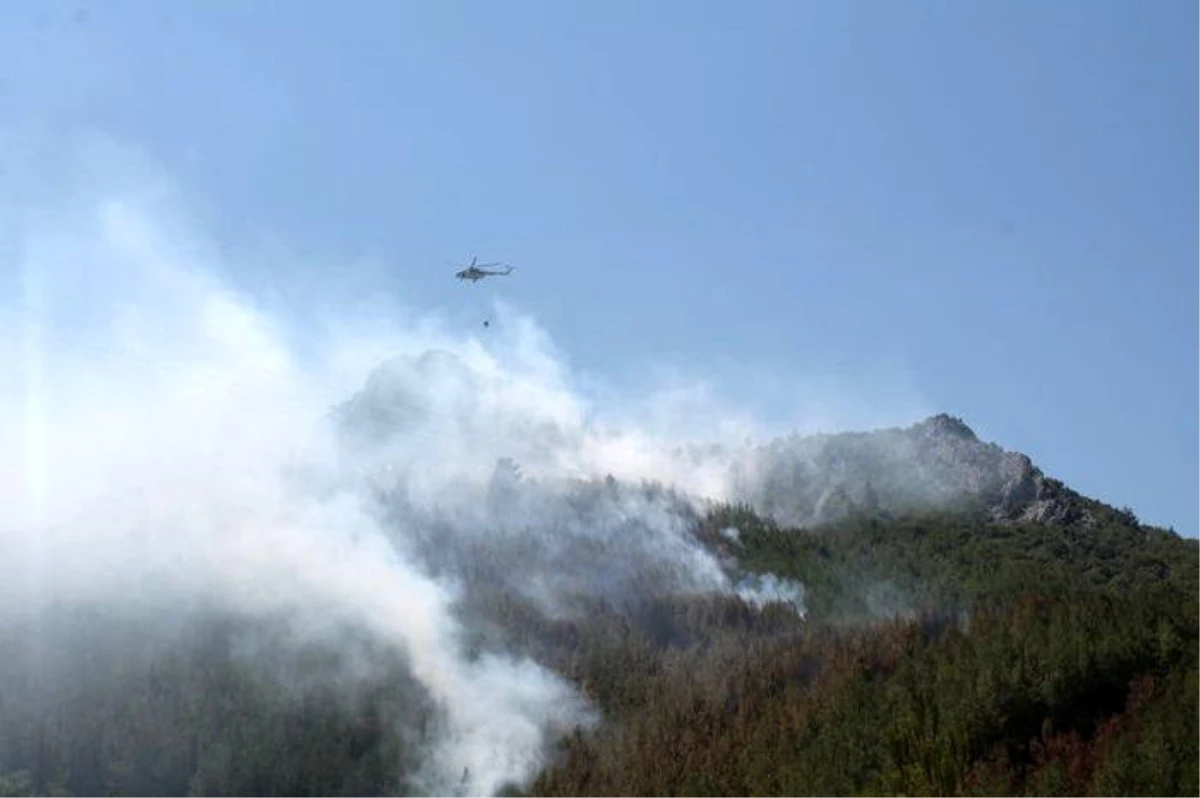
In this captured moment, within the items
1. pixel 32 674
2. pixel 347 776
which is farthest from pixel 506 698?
pixel 32 674

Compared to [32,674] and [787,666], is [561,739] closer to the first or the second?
[787,666]

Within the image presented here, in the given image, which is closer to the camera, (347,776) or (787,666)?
(347,776)

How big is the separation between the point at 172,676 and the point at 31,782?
3221cm

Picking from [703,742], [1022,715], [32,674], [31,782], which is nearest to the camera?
[1022,715]

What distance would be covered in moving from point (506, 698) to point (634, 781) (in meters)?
39.5

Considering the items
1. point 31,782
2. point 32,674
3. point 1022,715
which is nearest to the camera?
point 1022,715

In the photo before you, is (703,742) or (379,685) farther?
(379,685)

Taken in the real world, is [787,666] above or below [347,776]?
above

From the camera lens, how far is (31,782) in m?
158

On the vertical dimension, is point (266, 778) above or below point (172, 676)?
below

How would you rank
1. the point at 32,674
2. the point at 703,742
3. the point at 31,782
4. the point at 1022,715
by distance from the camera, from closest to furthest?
the point at 1022,715
the point at 31,782
the point at 703,742
the point at 32,674

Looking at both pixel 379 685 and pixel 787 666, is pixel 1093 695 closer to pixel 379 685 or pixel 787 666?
pixel 787 666

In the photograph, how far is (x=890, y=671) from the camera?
177500mm

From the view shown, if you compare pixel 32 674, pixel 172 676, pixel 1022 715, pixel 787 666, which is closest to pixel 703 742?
pixel 787 666
